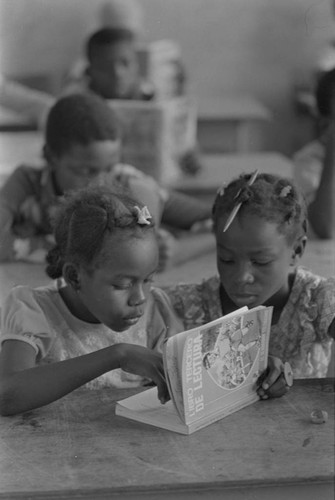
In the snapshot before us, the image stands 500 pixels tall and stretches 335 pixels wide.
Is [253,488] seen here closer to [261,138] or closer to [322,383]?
[322,383]

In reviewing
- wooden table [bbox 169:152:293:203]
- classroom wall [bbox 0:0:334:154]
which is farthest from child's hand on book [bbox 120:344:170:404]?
classroom wall [bbox 0:0:334:154]

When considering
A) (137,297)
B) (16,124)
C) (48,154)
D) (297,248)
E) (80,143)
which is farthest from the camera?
(16,124)

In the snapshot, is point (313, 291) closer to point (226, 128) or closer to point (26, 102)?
point (26, 102)

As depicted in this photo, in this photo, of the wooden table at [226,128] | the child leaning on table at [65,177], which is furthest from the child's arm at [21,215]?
the wooden table at [226,128]

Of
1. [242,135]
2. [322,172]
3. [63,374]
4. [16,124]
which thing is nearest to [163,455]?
[63,374]

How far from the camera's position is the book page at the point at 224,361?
1.29 m

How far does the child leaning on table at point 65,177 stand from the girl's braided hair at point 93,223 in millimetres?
746

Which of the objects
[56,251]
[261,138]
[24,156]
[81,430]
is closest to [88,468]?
[81,430]

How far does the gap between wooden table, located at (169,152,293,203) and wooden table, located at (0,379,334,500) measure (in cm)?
188

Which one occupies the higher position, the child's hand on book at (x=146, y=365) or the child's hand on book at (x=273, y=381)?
the child's hand on book at (x=146, y=365)

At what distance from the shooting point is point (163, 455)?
1232 millimetres

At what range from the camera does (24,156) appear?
3.75m

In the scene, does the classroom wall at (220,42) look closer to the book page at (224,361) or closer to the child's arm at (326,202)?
the child's arm at (326,202)

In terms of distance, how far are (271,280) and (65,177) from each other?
100 cm
